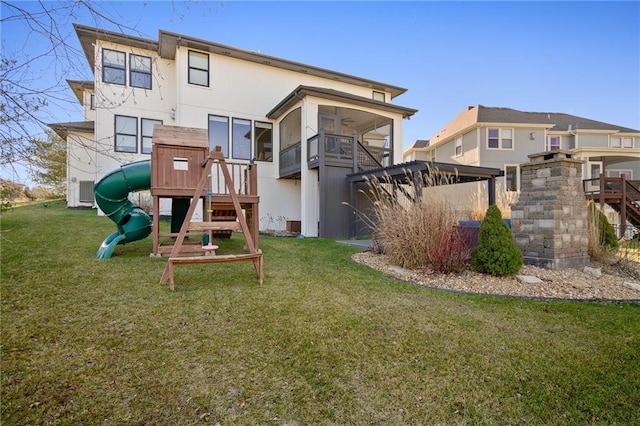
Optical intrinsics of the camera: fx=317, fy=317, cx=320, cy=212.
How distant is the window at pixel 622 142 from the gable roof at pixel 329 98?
62.7 feet

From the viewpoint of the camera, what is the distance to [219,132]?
1262cm

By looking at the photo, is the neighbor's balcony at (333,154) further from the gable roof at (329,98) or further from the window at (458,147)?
the window at (458,147)

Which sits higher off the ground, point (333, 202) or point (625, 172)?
point (625, 172)

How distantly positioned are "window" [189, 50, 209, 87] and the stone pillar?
→ 36.9 ft

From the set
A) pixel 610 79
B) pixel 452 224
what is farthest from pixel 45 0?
pixel 610 79

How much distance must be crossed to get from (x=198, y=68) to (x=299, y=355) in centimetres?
1237

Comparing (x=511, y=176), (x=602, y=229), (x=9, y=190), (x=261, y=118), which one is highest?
(x=261, y=118)

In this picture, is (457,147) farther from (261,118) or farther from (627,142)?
(261,118)

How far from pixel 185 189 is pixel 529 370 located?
5995 millimetres

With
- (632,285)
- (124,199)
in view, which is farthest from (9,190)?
(632,285)

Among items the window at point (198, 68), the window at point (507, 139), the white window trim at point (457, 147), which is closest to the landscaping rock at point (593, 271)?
the window at point (198, 68)

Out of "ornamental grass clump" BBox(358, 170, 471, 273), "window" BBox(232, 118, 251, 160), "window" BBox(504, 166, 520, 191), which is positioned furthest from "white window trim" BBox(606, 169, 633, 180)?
"window" BBox(232, 118, 251, 160)

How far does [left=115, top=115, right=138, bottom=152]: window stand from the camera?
40.9 ft

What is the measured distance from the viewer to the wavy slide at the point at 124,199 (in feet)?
20.2
